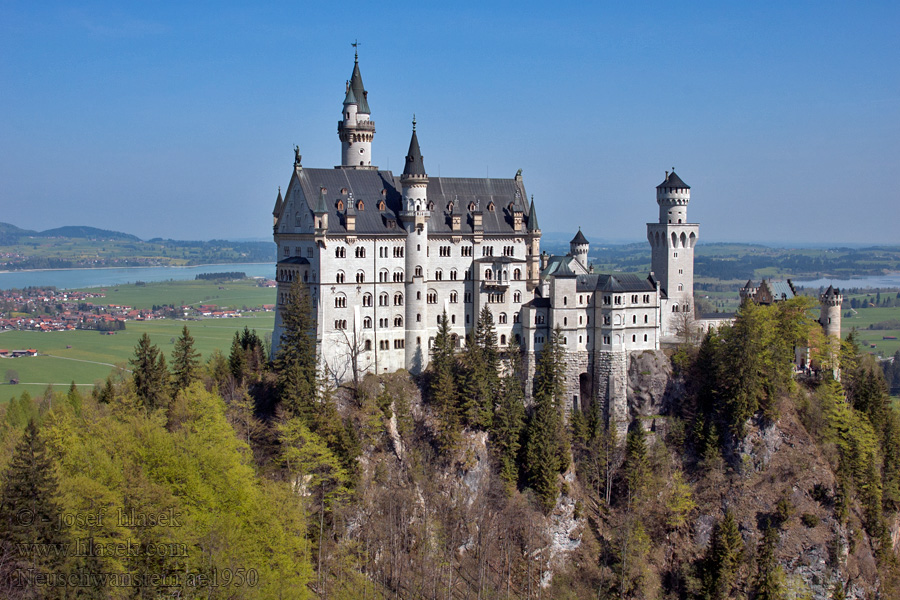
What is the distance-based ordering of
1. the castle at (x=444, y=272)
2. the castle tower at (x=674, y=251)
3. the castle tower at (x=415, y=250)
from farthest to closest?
the castle tower at (x=674, y=251), the castle tower at (x=415, y=250), the castle at (x=444, y=272)

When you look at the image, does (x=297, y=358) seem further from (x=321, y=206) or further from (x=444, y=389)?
(x=321, y=206)

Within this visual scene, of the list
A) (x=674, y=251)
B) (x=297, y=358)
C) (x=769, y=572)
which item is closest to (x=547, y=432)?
(x=769, y=572)

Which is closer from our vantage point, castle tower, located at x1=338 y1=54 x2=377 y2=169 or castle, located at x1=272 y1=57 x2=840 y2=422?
castle, located at x1=272 y1=57 x2=840 y2=422

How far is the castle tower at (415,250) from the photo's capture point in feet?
281

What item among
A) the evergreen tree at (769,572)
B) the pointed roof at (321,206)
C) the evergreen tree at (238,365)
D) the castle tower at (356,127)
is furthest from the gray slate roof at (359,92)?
the evergreen tree at (769,572)

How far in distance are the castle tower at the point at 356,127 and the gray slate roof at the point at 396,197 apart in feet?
18.9

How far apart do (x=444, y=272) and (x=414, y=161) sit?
11.1m

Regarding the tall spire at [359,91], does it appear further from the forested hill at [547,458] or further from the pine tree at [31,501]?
the pine tree at [31,501]

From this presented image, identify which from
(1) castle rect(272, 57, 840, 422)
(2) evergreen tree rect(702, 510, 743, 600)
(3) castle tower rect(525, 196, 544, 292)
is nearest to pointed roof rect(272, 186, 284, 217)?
(1) castle rect(272, 57, 840, 422)

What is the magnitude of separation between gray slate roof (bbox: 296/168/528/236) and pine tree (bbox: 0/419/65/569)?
3323 cm

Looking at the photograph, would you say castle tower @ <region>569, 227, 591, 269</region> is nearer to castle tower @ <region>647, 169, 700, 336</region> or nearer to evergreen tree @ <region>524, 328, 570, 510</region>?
castle tower @ <region>647, 169, 700, 336</region>

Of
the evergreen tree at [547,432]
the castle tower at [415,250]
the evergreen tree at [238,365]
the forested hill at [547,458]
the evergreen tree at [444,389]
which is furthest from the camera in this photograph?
the castle tower at [415,250]

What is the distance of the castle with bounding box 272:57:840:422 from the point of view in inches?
3282

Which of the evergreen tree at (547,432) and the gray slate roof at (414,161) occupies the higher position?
the gray slate roof at (414,161)
